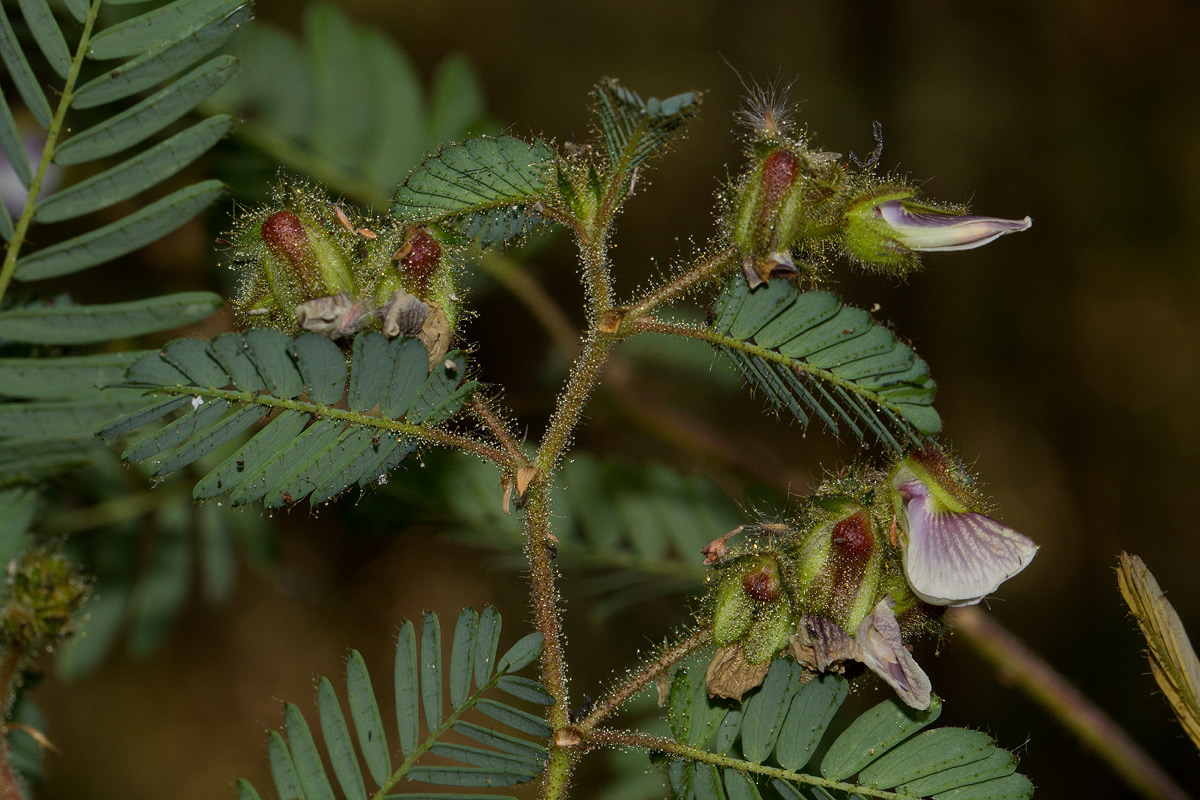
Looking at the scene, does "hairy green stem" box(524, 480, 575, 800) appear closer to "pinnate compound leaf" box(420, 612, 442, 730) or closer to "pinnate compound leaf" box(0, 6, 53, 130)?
"pinnate compound leaf" box(420, 612, 442, 730)

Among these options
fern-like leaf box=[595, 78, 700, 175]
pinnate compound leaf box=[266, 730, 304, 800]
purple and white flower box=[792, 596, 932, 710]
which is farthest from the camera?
pinnate compound leaf box=[266, 730, 304, 800]

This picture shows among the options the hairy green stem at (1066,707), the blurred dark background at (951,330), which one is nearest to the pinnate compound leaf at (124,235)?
the hairy green stem at (1066,707)

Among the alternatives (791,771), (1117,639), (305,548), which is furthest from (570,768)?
(1117,639)

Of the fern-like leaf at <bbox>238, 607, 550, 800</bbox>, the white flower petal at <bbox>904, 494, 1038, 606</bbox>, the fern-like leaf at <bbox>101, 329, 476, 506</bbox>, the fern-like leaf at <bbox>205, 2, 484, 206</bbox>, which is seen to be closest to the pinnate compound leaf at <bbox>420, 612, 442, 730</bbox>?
the fern-like leaf at <bbox>238, 607, 550, 800</bbox>

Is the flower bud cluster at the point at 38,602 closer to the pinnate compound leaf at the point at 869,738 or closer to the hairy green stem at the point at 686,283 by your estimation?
the hairy green stem at the point at 686,283

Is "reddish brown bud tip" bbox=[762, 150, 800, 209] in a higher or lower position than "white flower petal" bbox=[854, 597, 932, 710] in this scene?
higher
